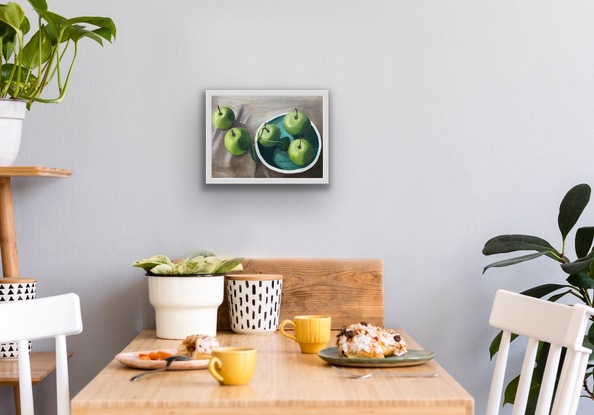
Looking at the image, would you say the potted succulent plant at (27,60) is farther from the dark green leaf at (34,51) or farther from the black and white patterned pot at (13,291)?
the black and white patterned pot at (13,291)

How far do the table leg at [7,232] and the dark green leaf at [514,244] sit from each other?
4.16 feet

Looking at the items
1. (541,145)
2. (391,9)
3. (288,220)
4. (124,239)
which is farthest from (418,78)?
(124,239)

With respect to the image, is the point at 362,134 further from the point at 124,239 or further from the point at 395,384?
the point at 395,384

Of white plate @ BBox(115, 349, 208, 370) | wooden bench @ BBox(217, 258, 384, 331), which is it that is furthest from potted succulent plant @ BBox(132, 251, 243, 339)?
white plate @ BBox(115, 349, 208, 370)

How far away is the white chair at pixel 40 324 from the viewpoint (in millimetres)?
1686

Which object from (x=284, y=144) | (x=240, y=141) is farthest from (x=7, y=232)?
(x=284, y=144)

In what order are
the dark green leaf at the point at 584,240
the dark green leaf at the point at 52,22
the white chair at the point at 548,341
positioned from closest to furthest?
the white chair at the point at 548,341
the dark green leaf at the point at 52,22
the dark green leaf at the point at 584,240

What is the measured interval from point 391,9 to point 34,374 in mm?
1382

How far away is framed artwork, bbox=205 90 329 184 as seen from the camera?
2.28m

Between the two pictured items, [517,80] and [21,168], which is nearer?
[21,168]

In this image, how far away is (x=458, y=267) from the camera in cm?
233

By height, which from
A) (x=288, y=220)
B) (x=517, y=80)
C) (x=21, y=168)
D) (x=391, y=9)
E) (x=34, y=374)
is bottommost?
(x=34, y=374)

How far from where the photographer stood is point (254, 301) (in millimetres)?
2129

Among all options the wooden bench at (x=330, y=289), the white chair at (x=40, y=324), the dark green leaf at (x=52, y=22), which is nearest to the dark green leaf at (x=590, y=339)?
the wooden bench at (x=330, y=289)
